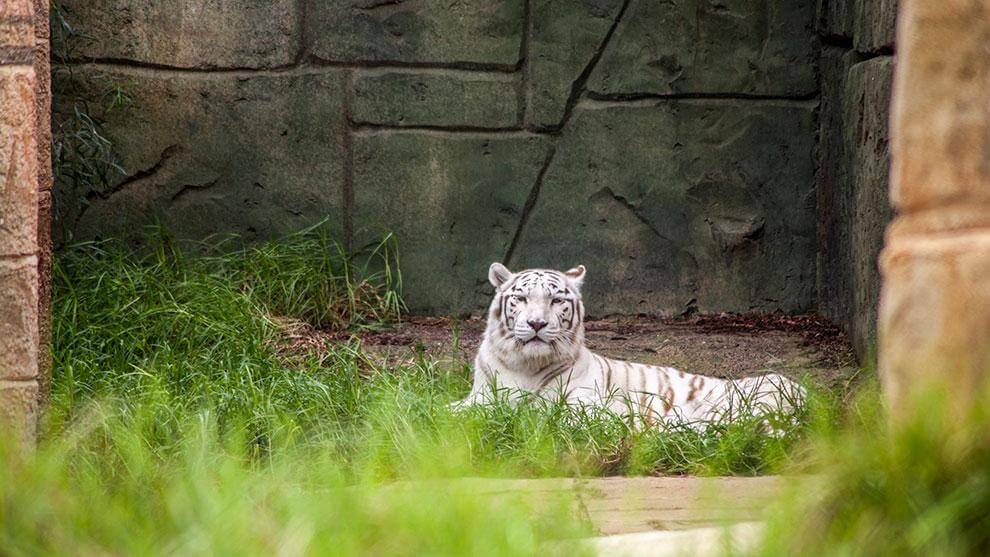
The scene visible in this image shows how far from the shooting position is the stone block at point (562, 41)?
6.82 metres

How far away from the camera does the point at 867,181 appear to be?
5.50 meters

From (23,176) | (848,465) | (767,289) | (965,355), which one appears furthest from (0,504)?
(767,289)

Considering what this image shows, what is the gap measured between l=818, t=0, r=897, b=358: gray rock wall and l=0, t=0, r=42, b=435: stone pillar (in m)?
2.84

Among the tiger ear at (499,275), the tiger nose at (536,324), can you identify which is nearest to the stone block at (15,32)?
the tiger nose at (536,324)

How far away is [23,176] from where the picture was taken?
329cm

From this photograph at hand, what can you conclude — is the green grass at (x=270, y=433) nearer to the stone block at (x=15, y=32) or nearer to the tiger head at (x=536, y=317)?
the tiger head at (x=536, y=317)

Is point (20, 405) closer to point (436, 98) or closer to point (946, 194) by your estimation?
point (946, 194)

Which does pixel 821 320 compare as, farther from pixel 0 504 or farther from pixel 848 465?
pixel 0 504

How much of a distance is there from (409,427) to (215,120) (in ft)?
11.0

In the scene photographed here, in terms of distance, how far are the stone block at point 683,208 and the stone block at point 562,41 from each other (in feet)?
0.65

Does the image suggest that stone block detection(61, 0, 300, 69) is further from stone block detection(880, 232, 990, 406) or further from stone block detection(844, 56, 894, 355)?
stone block detection(880, 232, 990, 406)

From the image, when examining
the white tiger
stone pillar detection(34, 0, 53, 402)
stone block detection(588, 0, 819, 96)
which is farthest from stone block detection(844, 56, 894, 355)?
stone pillar detection(34, 0, 53, 402)

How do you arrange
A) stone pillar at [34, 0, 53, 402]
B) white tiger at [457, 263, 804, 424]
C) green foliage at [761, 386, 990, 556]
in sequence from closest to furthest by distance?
green foliage at [761, 386, 990, 556]
stone pillar at [34, 0, 53, 402]
white tiger at [457, 263, 804, 424]

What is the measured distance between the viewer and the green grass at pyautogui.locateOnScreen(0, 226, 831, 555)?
228 centimetres
